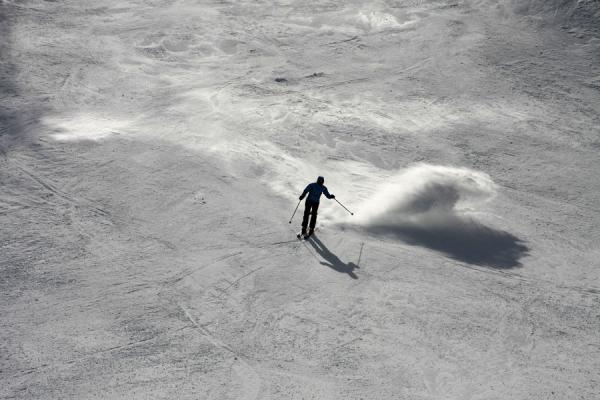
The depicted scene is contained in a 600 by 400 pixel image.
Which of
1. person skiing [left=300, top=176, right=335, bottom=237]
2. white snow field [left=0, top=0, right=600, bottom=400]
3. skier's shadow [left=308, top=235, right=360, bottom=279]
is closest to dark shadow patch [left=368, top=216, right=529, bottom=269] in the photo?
white snow field [left=0, top=0, right=600, bottom=400]

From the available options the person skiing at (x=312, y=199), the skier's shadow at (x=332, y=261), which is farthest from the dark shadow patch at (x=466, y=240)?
the person skiing at (x=312, y=199)

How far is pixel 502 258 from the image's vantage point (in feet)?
47.0

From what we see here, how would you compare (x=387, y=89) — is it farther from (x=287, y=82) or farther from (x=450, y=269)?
(x=450, y=269)

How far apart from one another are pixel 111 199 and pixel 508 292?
9.71m

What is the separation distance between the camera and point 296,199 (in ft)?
51.9

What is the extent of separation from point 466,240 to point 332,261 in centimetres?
346

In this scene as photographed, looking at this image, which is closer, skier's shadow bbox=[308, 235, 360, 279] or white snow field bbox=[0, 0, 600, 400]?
white snow field bbox=[0, 0, 600, 400]

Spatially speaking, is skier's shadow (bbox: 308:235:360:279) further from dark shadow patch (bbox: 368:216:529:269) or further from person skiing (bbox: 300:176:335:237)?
dark shadow patch (bbox: 368:216:529:269)

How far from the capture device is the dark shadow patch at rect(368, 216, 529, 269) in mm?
14305

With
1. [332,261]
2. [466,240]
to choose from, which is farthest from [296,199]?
[466,240]

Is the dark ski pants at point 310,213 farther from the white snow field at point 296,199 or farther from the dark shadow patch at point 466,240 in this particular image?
the dark shadow patch at point 466,240

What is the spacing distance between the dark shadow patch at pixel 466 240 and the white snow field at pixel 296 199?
57mm

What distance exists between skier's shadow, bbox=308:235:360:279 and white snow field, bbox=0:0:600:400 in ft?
0.17

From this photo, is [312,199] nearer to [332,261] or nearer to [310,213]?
[310,213]
